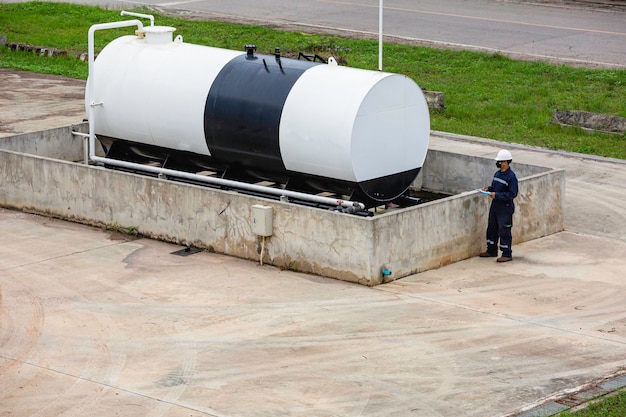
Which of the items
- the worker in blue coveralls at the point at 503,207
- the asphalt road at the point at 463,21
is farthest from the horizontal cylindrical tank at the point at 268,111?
the asphalt road at the point at 463,21

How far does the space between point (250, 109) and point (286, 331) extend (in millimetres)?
4212

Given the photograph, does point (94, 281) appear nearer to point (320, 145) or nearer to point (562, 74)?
point (320, 145)

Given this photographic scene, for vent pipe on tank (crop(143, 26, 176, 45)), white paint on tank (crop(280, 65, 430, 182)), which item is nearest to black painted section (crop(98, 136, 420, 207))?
white paint on tank (crop(280, 65, 430, 182))

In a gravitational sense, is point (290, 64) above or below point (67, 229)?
above

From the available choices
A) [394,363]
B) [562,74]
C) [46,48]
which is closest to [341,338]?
[394,363]

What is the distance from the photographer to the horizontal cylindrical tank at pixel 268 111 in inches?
636

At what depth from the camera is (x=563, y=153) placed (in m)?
22.0

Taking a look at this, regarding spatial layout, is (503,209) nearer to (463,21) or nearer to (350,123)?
(350,123)

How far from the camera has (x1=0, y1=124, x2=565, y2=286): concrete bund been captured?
15.2 m

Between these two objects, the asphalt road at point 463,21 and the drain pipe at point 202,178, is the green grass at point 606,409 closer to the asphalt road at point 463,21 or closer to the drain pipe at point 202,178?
the drain pipe at point 202,178

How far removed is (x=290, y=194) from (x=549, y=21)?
19.6m

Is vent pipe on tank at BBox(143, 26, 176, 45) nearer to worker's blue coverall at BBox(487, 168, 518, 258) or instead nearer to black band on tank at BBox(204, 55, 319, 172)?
black band on tank at BBox(204, 55, 319, 172)

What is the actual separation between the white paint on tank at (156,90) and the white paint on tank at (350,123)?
5.15 feet

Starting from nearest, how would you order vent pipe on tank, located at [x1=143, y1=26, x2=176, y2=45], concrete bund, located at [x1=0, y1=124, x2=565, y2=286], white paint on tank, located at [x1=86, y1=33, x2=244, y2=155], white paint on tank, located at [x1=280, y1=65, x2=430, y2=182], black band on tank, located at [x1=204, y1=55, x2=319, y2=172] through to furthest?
concrete bund, located at [x1=0, y1=124, x2=565, y2=286], white paint on tank, located at [x1=280, y1=65, x2=430, y2=182], black band on tank, located at [x1=204, y1=55, x2=319, y2=172], white paint on tank, located at [x1=86, y1=33, x2=244, y2=155], vent pipe on tank, located at [x1=143, y1=26, x2=176, y2=45]
